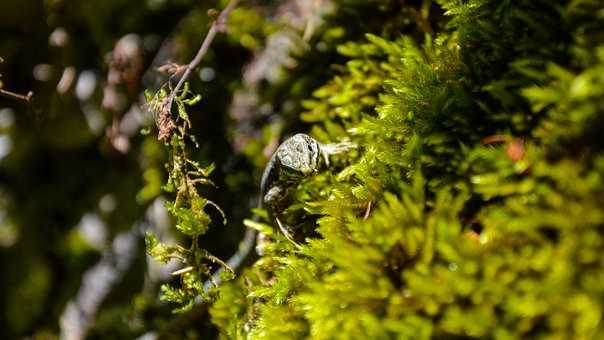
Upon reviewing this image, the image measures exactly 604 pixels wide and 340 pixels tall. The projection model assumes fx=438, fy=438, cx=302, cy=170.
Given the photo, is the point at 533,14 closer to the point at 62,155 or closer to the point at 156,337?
the point at 156,337

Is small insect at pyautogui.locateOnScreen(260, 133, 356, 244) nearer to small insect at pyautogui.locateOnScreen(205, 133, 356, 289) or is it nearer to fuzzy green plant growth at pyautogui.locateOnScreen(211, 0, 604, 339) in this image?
small insect at pyautogui.locateOnScreen(205, 133, 356, 289)

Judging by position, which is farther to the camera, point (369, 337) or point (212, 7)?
point (212, 7)

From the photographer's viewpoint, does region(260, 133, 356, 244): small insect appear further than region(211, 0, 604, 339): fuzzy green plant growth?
Yes

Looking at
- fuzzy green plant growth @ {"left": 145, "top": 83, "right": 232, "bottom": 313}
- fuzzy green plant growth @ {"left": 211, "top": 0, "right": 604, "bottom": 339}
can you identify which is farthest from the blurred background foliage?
fuzzy green plant growth @ {"left": 145, "top": 83, "right": 232, "bottom": 313}

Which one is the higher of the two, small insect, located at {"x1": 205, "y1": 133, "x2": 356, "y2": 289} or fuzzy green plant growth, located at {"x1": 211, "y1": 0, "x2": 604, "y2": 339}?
fuzzy green plant growth, located at {"x1": 211, "y1": 0, "x2": 604, "y2": 339}

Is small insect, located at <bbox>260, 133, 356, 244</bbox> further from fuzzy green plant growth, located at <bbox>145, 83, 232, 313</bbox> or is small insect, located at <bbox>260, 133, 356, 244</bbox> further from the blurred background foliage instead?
fuzzy green plant growth, located at <bbox>145, 83, 232, 313</bbox>

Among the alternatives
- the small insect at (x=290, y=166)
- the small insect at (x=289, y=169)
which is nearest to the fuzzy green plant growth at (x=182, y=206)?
the small insect at (x=289, y=169)

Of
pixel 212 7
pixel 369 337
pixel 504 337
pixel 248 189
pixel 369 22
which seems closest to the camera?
pixel 504 337

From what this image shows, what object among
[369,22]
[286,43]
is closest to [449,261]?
[369,22]

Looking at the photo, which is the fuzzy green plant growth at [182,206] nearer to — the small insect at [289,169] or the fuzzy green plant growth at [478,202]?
the small insect at [289,169]
